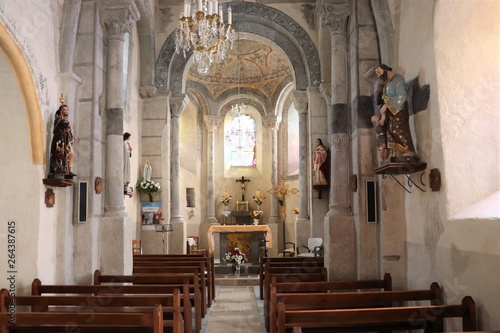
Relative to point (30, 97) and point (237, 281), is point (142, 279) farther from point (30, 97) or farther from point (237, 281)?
point (237, 281)

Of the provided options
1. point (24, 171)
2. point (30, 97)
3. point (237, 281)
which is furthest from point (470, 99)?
point (237, 281)

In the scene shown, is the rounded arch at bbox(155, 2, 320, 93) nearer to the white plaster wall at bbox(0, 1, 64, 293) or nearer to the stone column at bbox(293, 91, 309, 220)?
the stone column at bbox(293, 91, 309, 220)

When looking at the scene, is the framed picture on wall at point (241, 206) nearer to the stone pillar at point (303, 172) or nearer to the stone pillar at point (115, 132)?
the stone pillar at point (303, 172)

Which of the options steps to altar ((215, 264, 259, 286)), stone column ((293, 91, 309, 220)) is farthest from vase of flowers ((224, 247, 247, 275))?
stone column ((293, 91, 309, 220))

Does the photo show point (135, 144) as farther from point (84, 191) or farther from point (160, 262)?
point (84, 191)

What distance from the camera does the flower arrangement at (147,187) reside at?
1231 centimetres

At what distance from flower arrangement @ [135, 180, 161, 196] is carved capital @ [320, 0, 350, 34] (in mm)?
6078

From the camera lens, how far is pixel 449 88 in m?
5.35

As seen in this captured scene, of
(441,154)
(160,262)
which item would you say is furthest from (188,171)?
(441,154)

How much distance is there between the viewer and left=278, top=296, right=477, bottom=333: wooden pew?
4.29 metres

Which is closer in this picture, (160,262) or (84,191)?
(84,191)

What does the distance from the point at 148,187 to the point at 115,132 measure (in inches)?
155

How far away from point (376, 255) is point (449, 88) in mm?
3054

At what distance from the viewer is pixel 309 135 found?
44.3ft
